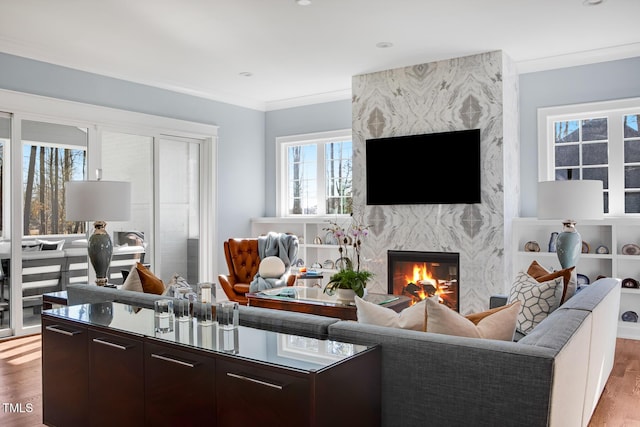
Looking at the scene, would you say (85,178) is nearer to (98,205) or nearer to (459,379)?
(98,205)

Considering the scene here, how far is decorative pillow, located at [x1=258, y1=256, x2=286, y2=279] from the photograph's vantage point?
531cm

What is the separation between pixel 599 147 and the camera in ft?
17.3

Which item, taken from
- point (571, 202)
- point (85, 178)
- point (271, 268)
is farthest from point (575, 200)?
point (85, 178)

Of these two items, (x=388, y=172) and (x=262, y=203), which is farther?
(x=262, y=203)

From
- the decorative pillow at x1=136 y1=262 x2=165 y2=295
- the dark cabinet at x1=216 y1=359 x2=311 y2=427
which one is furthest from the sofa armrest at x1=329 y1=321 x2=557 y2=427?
the decorative pillow at x1=136 y1=262 x2=165 y2=295

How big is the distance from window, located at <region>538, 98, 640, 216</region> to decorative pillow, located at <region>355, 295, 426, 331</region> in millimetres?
3887

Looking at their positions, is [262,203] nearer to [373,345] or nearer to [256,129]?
[256,129]

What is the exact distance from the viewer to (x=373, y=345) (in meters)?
1.97

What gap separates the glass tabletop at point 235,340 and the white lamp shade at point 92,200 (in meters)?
1.33

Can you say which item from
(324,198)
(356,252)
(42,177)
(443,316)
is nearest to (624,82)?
(356,252)

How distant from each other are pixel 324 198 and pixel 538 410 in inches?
218

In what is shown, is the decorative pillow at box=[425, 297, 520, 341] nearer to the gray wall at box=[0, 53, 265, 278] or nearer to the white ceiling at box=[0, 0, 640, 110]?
the white ceiling at box=[0, 0, 640, 110]

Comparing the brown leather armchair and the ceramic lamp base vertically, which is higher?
the ceramic lamp base

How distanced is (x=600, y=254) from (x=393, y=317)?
363 centimetres
